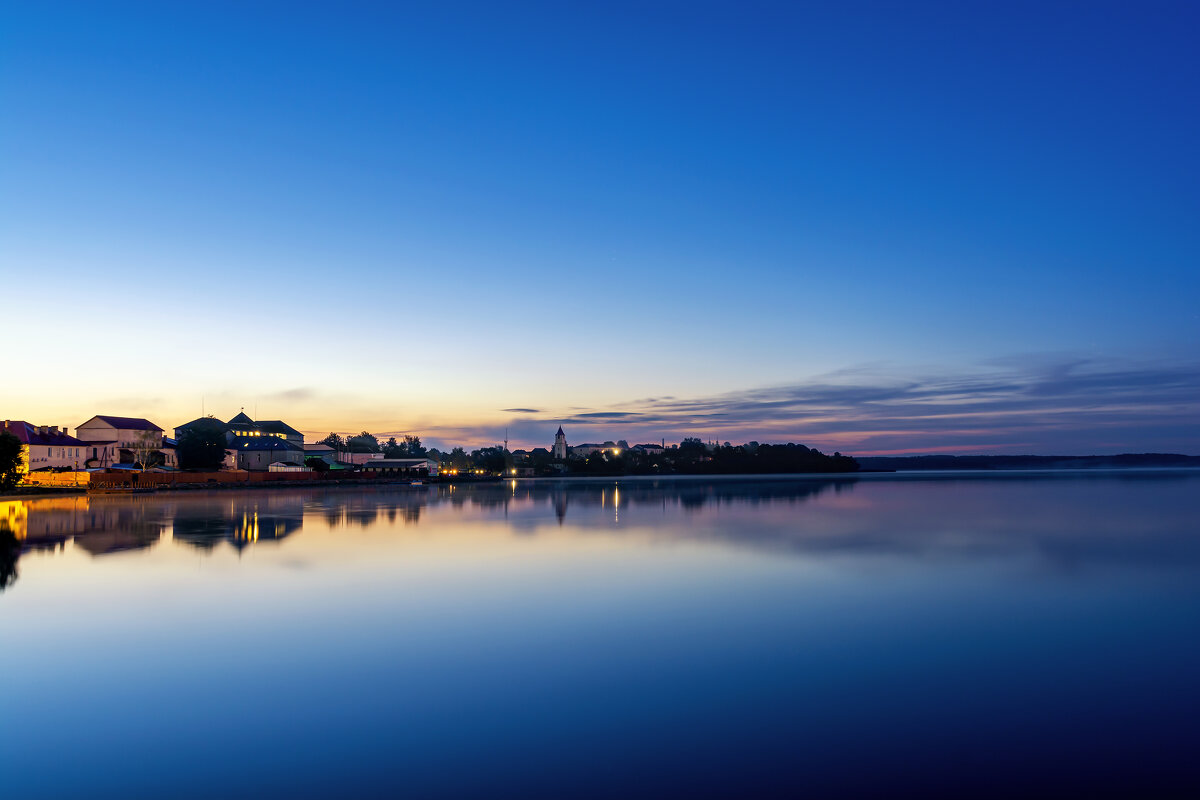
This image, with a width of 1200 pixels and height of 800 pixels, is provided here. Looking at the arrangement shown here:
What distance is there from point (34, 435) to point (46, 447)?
1522mm

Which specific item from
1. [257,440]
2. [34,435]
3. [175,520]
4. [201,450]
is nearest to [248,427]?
[257,440]

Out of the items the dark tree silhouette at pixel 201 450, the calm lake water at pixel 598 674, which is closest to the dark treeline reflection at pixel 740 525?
the calm lake water at pixel 598 674

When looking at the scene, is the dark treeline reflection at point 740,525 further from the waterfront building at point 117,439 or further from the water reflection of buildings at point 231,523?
the waterfront building at point 117,439

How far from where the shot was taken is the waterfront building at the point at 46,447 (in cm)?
6081

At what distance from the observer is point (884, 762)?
18.5 feet

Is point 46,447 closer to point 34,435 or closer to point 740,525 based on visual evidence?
point 34,435

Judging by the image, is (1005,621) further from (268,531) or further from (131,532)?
(131,532)

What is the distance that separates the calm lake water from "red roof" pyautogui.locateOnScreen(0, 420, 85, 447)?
55738mm

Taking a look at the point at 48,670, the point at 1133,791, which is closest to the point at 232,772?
the point at 48,670

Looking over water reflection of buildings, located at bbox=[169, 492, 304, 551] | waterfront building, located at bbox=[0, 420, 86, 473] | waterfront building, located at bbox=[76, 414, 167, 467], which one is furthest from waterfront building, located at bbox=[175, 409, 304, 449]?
water reflection of buildings, located at bbox=[169, 492, 304, 551]

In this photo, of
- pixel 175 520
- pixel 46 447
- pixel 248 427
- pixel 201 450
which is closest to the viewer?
pixel 175 520

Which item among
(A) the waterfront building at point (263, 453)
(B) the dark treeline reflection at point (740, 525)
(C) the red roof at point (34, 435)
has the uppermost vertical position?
(C) the red roof at point (34, 435)

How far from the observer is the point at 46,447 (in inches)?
2473

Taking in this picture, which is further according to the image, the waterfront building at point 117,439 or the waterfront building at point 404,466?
the waterfront building at point 404,466
